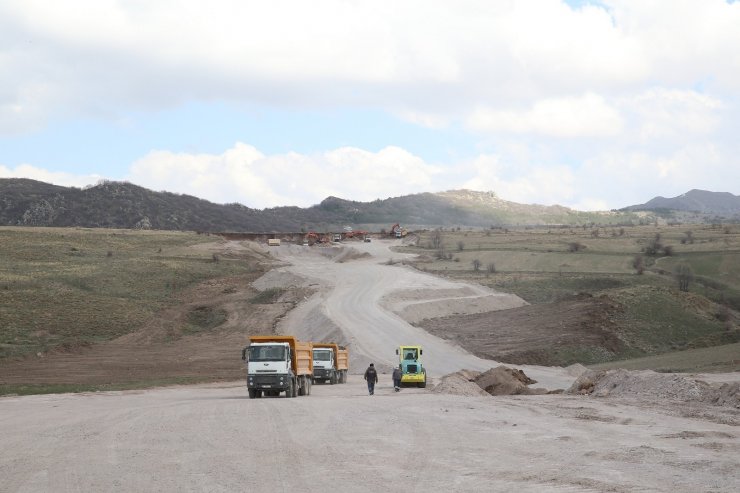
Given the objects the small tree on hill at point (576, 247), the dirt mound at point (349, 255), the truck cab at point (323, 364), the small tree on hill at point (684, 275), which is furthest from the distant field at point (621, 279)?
the truck cab at point (323, 364)

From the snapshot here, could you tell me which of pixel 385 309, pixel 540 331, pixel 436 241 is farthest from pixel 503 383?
pixel 436 241

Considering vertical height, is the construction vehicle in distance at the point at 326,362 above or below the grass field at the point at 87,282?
below

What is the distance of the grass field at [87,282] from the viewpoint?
74875 millimetres

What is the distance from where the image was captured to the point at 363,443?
949 inches

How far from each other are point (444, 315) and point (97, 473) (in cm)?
6795

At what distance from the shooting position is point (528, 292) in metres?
96.6

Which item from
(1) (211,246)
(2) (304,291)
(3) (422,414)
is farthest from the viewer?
(1) (211,246)

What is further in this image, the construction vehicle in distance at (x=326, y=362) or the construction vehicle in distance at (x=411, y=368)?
the construction vehicle in distance at (x=326, y=362)

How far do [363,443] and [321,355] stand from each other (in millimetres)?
29711

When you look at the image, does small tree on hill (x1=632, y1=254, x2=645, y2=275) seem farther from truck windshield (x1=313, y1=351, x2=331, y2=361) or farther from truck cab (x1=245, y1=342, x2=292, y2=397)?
truck cab (x1=245, y1=342, x2=292, y2=397)

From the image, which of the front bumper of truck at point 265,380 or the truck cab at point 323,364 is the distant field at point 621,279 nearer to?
the truck cab at point 323,364

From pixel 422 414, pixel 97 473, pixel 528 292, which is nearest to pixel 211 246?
pixel 528 292

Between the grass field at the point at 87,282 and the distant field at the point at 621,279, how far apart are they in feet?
111

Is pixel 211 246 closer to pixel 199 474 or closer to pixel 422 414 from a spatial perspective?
pixel 422 414
